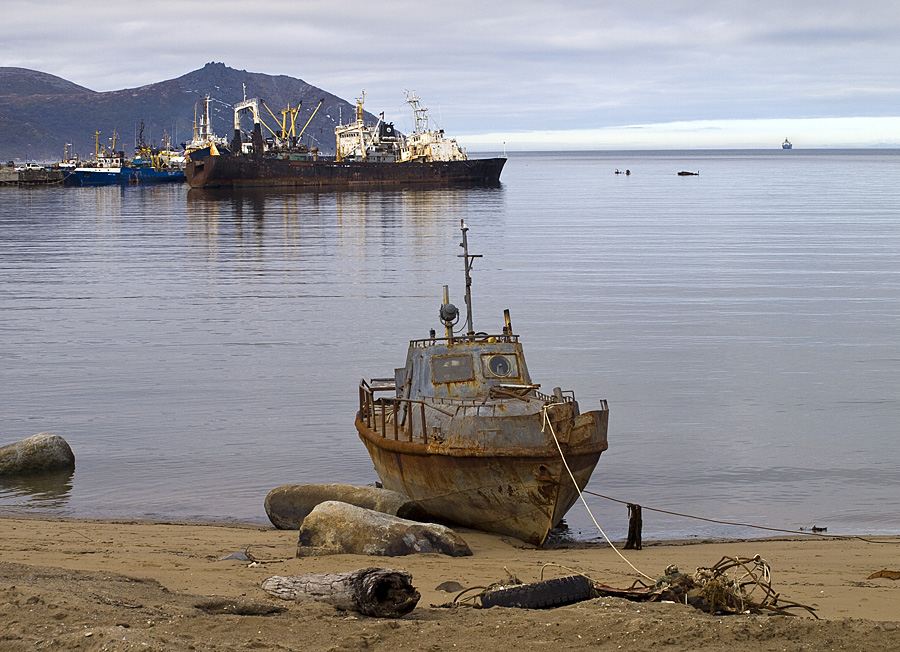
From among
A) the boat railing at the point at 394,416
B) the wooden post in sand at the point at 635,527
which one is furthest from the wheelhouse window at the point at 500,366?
the wooden post in sand at the point at 635,527

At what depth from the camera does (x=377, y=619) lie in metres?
8.43

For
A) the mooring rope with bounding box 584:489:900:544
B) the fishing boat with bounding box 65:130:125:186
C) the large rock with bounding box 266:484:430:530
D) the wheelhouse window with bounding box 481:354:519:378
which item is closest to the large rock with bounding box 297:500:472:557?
the large rock with bounding box 266:484:430:530

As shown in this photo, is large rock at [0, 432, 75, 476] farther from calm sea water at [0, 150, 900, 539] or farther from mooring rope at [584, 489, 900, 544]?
mooring rope at [584, 489, 900, 544]

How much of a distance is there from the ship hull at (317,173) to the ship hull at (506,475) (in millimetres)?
109136

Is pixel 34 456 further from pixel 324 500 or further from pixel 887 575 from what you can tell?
pixel 887 575

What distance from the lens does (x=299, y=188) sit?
125250 millimetres

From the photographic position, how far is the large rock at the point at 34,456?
17.8m

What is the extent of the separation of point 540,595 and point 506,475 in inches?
188

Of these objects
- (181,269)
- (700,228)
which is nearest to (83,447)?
(181,269)

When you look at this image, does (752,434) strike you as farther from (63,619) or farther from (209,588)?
(63,619)

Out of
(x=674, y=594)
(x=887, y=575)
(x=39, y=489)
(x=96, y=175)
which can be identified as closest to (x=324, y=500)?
(x=39, y=489)

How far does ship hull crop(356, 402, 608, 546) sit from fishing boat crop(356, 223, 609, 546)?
2 centimetres

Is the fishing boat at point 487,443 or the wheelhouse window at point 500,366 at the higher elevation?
the wheelhouse window at point 500,366

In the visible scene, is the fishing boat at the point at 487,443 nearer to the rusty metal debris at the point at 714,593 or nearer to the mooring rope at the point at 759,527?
the mooring rope at the point at 759,527
